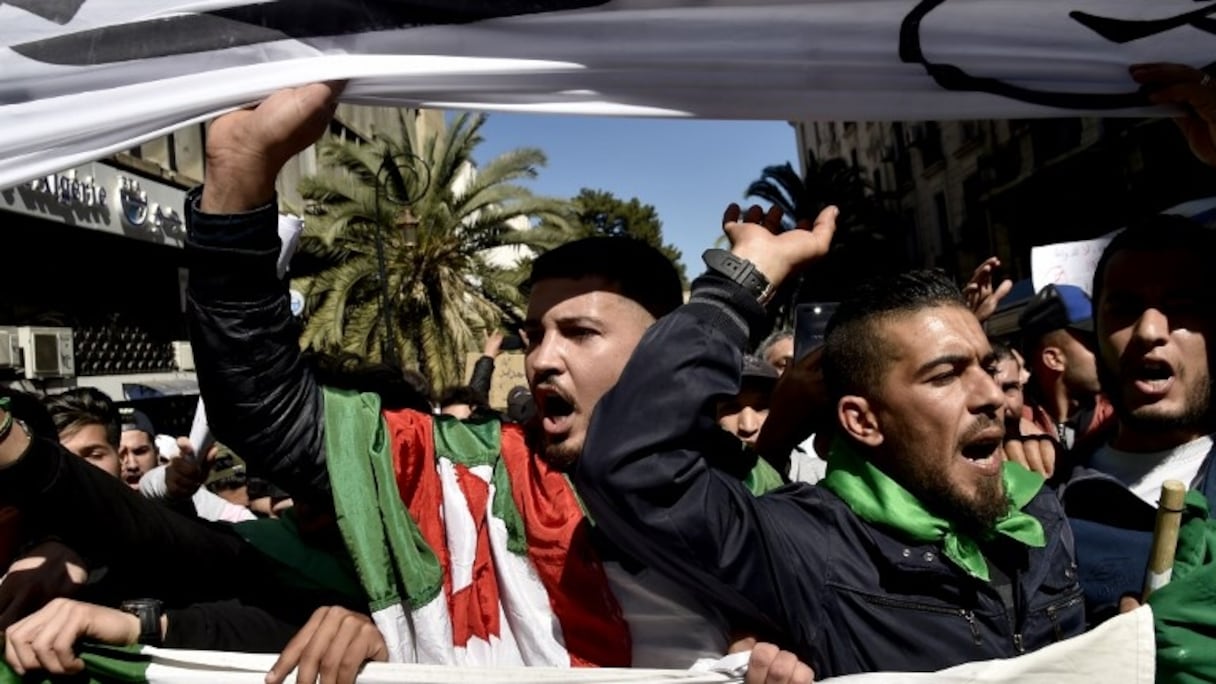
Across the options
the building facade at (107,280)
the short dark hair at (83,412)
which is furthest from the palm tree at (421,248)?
the short dark hair at (83,412)

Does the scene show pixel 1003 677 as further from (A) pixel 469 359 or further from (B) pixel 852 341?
(A) pixel 469 359

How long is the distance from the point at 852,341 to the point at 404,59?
1000mm

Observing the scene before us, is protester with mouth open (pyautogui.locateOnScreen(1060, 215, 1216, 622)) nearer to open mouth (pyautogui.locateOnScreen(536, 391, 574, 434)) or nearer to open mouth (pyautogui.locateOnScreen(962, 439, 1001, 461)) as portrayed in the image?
open mouth (pyautogui.locateOnScreen(962, 439, 1001, 461))

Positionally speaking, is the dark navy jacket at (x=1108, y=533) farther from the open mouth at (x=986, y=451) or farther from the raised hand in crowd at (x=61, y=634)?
the raised hand in crowd at (x=61, y=634)

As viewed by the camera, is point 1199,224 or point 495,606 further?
point 1199,224

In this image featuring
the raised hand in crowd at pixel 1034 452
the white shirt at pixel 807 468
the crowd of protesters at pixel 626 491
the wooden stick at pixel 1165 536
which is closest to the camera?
the wooden stick at pixel 1165 536

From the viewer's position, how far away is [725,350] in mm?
1739

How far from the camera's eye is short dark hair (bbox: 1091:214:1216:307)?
2297mm

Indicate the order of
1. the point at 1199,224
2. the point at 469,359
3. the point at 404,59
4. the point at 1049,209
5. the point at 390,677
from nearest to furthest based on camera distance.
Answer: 1. the point at 390,677
2. the point at 404,59
3. the point at 1199,224
4. the point at 469,359
5. the point at 1049,209

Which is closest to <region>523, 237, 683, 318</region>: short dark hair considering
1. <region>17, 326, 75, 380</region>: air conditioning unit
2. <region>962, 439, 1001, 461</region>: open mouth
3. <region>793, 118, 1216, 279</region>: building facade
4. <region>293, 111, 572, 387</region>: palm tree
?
<region>962, 439, 1001, 461</region>: open mouth

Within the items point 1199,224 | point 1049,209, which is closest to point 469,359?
point 1049,209

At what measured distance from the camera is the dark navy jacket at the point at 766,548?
1.69 meters

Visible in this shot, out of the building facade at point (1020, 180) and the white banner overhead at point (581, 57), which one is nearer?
the white banner overhead at point (581, 57)

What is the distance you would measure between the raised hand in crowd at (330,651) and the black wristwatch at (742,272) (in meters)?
0.88
